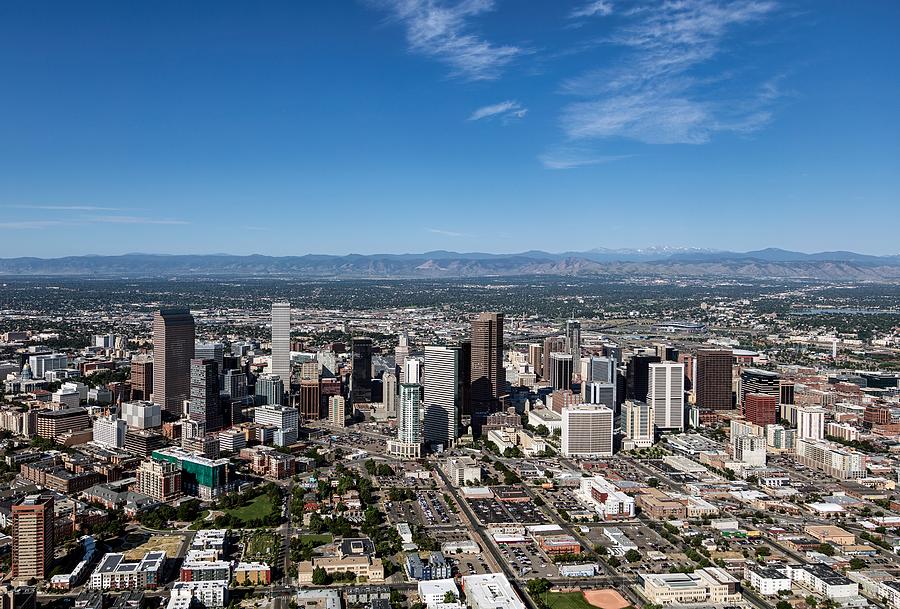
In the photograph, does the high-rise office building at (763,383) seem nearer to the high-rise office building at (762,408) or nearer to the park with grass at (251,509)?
the high-rise office building at (762,408)

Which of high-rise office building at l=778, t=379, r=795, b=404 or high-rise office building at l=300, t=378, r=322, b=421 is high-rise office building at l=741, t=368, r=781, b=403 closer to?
high-rise office building at l=778, t=379, r=795, b=404

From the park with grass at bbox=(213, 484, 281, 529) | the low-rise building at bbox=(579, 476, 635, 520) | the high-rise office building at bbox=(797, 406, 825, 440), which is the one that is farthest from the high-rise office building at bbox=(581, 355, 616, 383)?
the park with grass at bbox=(213, 484, 281, 529)

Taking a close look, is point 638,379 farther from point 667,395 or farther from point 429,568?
point 429,568

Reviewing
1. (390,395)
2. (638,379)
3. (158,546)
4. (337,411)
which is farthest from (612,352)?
(158,546)

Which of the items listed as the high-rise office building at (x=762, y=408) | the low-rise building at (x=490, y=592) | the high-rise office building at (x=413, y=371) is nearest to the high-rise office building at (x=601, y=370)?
the high-rise office building at (x=762, y=408)

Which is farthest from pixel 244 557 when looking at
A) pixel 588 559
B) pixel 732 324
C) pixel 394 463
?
pixel 732 324

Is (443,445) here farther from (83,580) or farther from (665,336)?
(665,336)

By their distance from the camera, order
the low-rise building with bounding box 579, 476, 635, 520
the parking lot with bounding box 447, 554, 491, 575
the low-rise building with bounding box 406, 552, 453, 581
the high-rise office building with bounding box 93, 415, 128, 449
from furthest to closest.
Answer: the high-rise office building with bounding box 93, 415, 128, 449 < the low-rise building with bounding box 579, 476, 635, 520 < the parking lot with bounding box 447, 554, 491, 575 < the low-rise building with bounding box 406, 552, 453, 581
